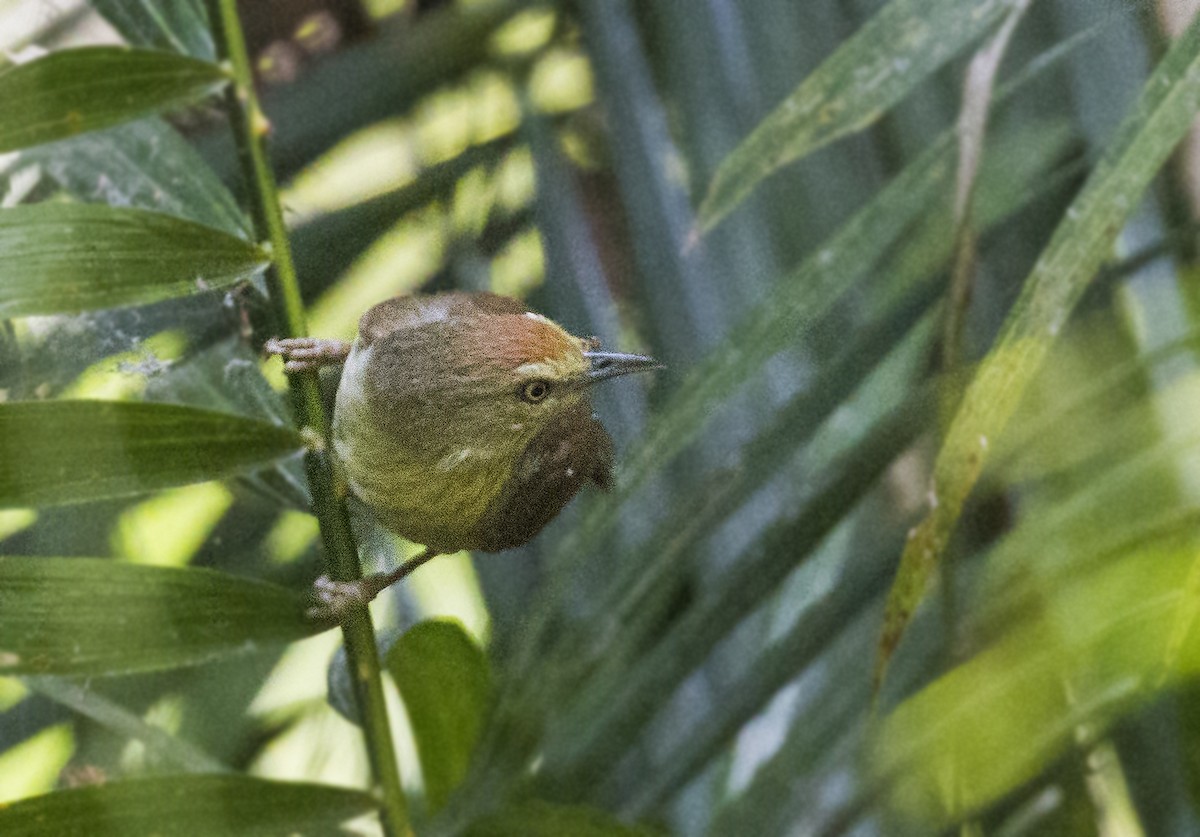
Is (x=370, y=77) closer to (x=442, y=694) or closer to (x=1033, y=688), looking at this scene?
(x=442, y=694)

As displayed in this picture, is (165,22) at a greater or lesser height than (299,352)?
greater

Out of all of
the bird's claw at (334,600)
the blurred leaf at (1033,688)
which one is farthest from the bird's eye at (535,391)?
the blurred leaf at (1033,688)

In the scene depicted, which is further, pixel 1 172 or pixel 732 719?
pixel 732 719

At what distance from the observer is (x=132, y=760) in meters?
0.43

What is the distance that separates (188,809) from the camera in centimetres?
41

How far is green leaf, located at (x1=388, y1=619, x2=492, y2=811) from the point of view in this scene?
44 cm

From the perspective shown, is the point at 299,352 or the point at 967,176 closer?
the point at 299,352

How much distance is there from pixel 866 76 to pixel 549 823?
380 mm

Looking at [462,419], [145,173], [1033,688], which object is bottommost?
[1033,688]

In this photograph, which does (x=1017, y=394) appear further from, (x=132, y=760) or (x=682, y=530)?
(x=132, y=760)

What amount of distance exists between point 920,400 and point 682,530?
131mm

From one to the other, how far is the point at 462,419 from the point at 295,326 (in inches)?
3.3

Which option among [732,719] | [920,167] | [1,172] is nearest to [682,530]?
[732,719]

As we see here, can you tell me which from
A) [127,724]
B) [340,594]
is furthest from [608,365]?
[127,724]
